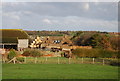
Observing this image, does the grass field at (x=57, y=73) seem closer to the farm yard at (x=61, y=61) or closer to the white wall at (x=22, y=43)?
the farm yard at (x=61, y=61)

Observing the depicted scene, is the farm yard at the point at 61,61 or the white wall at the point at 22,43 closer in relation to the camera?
the farm yard at the point at 61,61

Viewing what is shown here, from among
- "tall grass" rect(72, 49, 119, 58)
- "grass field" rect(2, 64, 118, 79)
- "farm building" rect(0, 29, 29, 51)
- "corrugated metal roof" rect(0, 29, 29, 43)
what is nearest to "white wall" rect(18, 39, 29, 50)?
"farm building" rect(0, 29, 29, 51)

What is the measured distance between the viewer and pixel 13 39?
2084 inches

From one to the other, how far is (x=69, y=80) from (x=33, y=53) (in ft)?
78.3

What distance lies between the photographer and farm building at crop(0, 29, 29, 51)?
5116 cm

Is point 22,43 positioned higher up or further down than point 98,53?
higher up

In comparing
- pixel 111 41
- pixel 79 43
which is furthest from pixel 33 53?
pixel 79 43

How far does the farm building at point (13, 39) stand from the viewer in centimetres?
5116

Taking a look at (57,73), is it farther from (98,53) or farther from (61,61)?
(98,53)

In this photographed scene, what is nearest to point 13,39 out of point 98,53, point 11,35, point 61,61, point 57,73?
point 11,35

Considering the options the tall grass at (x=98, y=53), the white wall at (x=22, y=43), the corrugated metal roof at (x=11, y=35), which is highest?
the corrugated metal roof at (x=11, y=35)

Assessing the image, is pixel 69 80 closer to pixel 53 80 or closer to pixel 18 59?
pixel 53 80

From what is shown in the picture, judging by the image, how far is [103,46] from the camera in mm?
49344

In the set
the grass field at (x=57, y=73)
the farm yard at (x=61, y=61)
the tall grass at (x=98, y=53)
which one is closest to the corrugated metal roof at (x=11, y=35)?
the farm yard at (x=61, y=61)
